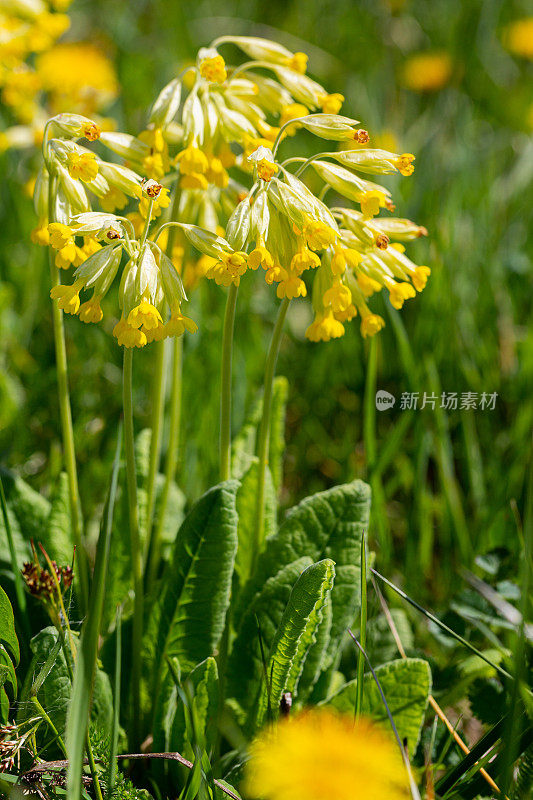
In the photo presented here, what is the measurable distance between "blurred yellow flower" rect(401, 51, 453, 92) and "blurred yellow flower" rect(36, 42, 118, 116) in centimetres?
191

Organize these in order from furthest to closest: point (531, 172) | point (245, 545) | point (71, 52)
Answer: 1. point (71, 52)
2. point (531, 172)
3. point (245, 545)

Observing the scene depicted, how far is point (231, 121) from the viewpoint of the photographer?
5.09ft

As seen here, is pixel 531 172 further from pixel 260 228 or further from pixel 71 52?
pixel 260 228

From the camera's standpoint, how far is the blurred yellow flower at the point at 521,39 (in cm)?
531

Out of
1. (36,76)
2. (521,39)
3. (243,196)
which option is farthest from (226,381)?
(521,39)

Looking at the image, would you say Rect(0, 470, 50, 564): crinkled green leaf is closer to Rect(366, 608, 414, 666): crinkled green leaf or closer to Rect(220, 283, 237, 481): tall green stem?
Rect(220, 283, 237, 481): tall green stem

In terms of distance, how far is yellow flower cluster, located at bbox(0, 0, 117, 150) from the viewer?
236 cm

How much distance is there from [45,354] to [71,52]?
257 centimetres

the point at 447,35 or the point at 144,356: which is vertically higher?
the point at 447,35

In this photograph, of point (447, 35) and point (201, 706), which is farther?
point (447, 35)

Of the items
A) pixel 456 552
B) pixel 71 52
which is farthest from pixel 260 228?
pixel 71 52

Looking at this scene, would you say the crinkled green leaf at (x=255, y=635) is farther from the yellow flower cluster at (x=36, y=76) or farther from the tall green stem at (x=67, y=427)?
the yellow flower cluster at (x=36, y=76)

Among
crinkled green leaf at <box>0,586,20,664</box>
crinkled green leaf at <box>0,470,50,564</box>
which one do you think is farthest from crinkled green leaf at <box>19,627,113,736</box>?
crinkled green leaf at <box>0,470,50,564</box>

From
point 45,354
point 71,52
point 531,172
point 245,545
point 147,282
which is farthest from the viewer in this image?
point 71,52
